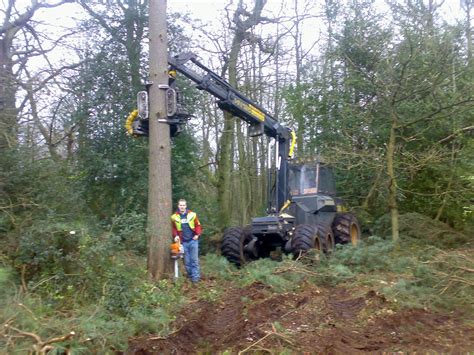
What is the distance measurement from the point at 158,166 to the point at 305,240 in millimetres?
3759

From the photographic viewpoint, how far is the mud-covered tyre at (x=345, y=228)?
1423 cm

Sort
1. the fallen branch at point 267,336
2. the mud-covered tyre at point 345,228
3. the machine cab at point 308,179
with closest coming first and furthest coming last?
the fallen branch at point 267,336 < the machine cab at point 308,179 < the mud-covered tyre at point 345,228

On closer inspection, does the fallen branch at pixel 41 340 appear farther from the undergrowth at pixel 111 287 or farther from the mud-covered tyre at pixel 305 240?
the mud-covered tyre at pixel 305 240

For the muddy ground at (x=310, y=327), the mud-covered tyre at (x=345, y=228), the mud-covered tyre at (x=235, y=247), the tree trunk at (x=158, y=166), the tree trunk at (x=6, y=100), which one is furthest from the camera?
the mud-covered tyre at (x=345, y=228)

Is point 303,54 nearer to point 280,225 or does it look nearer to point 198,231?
point 280,225

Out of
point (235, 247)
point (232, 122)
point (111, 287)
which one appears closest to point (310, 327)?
point (111, 287)

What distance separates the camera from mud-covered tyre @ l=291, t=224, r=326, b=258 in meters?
12.0

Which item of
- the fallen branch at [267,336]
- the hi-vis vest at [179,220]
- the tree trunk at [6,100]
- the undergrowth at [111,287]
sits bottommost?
the fallen branch at [267,336]

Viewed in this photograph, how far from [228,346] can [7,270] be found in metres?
3.11

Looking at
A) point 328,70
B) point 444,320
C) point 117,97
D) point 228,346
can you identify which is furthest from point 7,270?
point 328,70

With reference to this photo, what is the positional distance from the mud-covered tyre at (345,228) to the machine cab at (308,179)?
2.58 ft

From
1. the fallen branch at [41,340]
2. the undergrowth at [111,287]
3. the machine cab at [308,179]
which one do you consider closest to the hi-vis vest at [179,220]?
the undergrowth at [111,287]

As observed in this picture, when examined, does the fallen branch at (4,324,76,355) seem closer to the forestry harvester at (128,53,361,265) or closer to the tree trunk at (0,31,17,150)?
the tree trunk at (0,31,17,150)

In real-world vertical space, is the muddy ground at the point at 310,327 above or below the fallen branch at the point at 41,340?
below
